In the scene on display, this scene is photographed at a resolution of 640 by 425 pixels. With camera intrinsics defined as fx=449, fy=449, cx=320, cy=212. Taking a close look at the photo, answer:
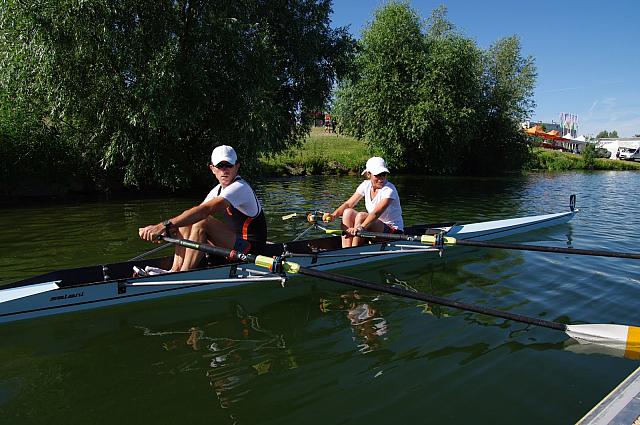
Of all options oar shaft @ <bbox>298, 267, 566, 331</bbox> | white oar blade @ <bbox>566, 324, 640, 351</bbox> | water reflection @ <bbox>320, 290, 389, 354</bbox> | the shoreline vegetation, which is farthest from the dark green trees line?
white oar blade @ <bbox>566, 324, 640, 351</bbox>

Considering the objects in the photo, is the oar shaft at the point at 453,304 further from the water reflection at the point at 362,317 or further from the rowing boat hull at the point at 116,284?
the rowing boat hull at the point at 116,284

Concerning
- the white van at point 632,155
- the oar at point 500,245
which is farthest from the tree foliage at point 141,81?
the white van at point 632,155

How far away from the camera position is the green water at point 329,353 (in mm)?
3965

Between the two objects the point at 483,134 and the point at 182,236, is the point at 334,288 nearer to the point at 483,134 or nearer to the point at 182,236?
the point at 182,236

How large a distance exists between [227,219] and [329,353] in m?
2.65

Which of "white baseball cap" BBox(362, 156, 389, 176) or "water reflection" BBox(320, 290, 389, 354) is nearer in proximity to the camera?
"water reflection" BBox(320, 290, 389, 354)

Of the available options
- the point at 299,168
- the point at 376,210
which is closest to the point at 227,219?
the point at 376,210

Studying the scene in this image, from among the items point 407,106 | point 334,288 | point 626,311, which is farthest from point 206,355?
point 407,106

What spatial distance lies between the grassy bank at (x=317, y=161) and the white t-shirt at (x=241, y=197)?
841 inches

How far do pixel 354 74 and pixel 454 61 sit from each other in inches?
443

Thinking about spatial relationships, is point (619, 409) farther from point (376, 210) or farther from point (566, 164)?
point (566, 164)

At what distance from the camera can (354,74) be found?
2300 cm

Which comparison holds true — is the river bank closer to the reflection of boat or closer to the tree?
the tree

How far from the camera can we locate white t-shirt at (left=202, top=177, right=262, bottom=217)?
6143 millimetres
